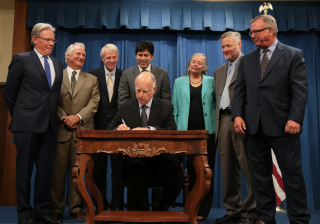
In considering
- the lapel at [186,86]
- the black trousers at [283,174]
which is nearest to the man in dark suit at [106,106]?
the lapel at [186,86]

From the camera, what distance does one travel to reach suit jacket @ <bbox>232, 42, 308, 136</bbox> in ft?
7.62

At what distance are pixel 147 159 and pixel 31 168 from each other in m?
1.06

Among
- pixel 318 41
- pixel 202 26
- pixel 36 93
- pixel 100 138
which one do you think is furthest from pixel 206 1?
pixel 100 138

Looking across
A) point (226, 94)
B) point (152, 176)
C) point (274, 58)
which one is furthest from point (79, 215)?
point (274, 58)

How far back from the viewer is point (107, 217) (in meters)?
2.10

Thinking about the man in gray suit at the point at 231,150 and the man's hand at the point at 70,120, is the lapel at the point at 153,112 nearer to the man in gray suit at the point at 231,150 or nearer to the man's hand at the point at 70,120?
the man in gray suit at the point at 231,150

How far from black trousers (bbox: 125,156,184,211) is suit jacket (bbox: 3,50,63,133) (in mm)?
939

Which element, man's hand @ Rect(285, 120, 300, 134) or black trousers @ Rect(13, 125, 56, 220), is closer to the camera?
man's hand @ Rect(285, 120, 300, 134)

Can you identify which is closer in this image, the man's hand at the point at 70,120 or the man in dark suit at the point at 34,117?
the man in dark suit at the point at 34,117

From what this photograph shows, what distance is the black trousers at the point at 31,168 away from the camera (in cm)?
266

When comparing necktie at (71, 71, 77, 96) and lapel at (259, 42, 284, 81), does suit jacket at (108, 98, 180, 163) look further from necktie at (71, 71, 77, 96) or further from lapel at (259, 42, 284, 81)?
necktie at (71, 71, 77, 96)

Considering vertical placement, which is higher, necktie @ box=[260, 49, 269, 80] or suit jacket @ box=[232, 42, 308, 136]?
necktie @ box=[260, 49, 269, 80]

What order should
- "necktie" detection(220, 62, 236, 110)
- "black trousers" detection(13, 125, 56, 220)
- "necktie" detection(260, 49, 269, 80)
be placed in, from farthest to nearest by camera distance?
1. "necktie" detection(220, 62, 236, 110)
2. "black trousers" detection(13, 125, 56, 220)
3. "necktie" detection(260, 49, 269, 80)

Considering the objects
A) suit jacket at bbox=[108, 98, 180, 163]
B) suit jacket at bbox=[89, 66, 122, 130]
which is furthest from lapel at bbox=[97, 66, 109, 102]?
suit jacket at bbox=[108, 98, 180, 163]
